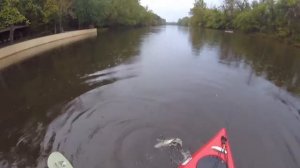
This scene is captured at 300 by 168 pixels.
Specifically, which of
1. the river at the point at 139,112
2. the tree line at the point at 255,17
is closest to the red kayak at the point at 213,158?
the river at the point at 139,112

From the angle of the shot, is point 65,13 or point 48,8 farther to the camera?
point 65,13

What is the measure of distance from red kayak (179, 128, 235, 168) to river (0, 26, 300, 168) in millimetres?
1788

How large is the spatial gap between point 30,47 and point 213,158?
34149 millimetres

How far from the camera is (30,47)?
125ft

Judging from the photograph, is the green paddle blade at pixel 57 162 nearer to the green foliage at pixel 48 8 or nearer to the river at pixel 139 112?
the river at pixel 139 112

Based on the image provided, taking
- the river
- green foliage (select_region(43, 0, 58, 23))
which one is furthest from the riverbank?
green foliage (select_region(43, 0, 58, 23))

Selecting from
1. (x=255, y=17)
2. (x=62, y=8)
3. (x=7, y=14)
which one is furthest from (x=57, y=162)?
(x=255, y=17)

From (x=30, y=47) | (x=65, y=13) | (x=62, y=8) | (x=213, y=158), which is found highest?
(x=62, y=8)

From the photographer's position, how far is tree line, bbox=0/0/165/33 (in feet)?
100

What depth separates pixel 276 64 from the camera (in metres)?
33.5

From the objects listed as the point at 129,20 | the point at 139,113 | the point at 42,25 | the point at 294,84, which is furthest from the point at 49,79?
the point at 129,20

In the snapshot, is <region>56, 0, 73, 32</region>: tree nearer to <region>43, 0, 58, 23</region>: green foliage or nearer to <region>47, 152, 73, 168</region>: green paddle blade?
<region>43, 0, 58, 23</region>: green foliage

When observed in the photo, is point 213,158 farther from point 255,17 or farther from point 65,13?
point 255,17

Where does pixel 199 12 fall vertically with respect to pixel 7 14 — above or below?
above
